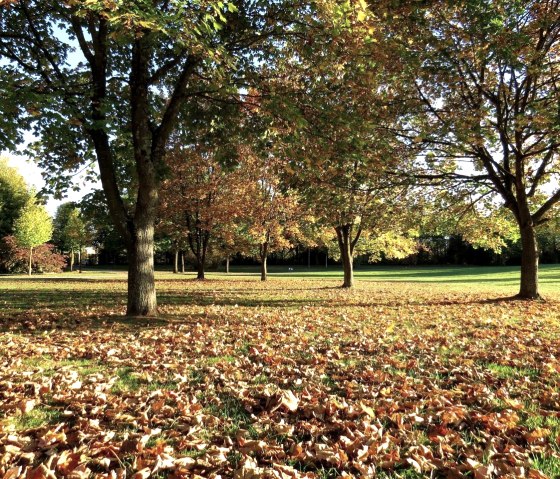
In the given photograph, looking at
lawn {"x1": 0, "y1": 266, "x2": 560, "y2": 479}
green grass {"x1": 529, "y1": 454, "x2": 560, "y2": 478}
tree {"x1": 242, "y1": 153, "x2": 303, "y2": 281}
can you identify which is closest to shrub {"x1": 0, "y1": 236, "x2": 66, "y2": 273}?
tree {"x1": 242, "y1": 153, "x2": 303, "y2": 281}

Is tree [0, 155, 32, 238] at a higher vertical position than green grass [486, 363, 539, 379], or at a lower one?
higher

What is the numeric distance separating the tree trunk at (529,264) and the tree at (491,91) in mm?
29

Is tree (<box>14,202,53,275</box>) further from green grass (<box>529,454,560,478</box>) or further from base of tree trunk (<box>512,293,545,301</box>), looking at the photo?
green grass (<box>529,454,560,478</box>)

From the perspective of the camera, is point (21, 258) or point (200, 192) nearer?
point (200, 192)

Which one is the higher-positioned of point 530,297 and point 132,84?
point 132,84

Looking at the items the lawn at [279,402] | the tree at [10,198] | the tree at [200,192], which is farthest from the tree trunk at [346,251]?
the tree at [10,198]

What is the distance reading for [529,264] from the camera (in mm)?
13742

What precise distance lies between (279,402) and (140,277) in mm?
6364

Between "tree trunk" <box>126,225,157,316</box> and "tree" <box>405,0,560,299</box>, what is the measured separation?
26.4 feet

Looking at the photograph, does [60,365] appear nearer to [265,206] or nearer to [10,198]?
[265,206]

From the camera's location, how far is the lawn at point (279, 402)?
286 centimetres

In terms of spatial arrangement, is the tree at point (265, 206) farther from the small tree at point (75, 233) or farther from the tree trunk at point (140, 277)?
the small tree at point (75, 233)

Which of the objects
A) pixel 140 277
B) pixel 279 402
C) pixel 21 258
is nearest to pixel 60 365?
pixel 279 402

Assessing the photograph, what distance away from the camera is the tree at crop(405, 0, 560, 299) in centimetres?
980
